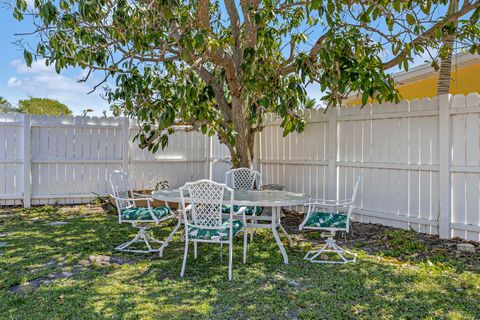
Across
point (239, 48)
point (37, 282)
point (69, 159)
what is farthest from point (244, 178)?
point (69, 159)

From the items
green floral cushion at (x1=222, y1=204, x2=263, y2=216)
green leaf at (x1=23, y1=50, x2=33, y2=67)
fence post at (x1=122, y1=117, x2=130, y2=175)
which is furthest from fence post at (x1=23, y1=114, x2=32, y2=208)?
green floral cushion at (x1=222, y1=204, x2=263, y2=216)

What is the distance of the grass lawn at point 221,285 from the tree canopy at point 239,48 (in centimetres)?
169

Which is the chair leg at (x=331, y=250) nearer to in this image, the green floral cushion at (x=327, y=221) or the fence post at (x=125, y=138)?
the green floral cushion at (x=327, y=221)

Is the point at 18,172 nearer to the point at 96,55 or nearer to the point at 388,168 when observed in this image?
the point at 96,55

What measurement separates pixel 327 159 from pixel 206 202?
3133 millimetres

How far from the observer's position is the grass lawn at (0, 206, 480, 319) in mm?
2748

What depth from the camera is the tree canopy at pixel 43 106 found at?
18.2 metres

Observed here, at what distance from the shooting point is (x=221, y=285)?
330 cm

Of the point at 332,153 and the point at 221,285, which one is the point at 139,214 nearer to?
the point at 221,285

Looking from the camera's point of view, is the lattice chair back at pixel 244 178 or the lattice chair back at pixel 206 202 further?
the lattice chair back at pixel 244 178

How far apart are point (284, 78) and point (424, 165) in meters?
2.32

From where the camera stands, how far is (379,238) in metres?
4.84

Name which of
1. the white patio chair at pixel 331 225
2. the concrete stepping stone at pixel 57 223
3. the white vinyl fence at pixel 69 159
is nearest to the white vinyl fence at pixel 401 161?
the white patio chair at pixel 331 225

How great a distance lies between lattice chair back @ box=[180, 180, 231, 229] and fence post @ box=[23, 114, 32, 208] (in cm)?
488
